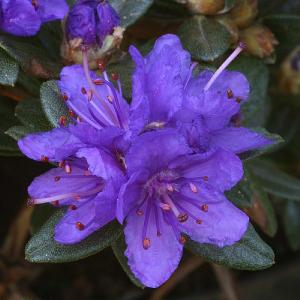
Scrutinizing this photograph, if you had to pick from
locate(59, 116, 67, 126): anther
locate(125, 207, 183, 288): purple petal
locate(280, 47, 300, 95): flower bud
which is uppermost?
locate(59, 116, 67, 126): anther

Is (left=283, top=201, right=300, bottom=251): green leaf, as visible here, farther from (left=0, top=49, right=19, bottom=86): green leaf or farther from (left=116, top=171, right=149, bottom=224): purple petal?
(left=0, top=49, right=19, bottom=86): green leaf

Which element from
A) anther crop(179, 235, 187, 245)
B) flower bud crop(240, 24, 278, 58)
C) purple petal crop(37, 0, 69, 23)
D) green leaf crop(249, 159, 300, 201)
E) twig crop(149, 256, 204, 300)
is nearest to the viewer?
anther crop(179, 235, 187, 245)

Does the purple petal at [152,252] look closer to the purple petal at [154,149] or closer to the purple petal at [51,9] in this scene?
the purple petal at [154,149]

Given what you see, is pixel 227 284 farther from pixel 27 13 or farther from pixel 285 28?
pixel 27 13

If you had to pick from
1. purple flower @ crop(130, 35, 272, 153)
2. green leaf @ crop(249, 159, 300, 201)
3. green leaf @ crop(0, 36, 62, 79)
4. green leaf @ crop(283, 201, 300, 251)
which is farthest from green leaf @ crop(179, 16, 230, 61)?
green leaf @ crop(283, 201, 300, 251)

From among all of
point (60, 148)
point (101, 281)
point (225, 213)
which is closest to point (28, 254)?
point (60, 148)

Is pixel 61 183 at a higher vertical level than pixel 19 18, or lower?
lower

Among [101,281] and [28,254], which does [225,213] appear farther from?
[101,281]

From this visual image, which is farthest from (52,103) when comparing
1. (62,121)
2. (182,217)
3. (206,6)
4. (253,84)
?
(253,84)
